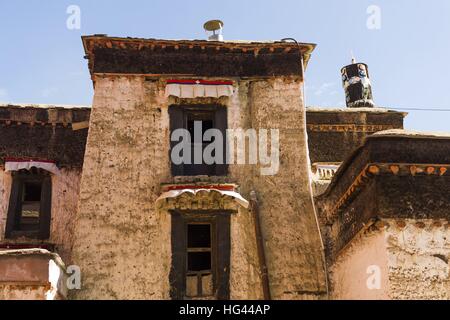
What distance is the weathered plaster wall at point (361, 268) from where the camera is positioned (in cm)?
930

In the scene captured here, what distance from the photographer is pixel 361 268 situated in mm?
10164

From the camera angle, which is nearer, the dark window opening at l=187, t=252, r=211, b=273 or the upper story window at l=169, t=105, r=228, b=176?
the dark window opening at l=187, t=252, r=211, b=273

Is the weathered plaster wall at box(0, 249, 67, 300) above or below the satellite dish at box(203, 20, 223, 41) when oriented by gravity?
below

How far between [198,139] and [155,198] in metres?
1.62

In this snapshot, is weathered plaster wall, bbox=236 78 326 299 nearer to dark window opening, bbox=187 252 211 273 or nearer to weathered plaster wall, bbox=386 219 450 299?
dark window opening, bbox=187 252 211 273

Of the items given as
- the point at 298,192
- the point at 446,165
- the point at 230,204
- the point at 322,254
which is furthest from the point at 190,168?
the point at 446,165

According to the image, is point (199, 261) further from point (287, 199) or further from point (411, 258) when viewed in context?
point (411, 258)

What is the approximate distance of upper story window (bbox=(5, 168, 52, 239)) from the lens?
41.8 ft

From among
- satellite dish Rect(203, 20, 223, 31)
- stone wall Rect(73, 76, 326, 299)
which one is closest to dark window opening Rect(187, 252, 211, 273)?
stone wall Rect(73, 76, 326, 299)

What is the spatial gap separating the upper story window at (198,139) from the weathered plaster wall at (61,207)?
2.66 metres

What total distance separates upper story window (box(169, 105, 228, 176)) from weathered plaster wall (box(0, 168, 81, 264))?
8.74 feet

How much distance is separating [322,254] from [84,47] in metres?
6.67

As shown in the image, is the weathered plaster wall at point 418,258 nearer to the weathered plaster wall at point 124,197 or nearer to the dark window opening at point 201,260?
the dark window opening at point 201,260

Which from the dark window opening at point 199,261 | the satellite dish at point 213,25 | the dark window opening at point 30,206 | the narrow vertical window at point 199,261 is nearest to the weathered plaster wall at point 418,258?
the narrow vertical window at point 199,261
